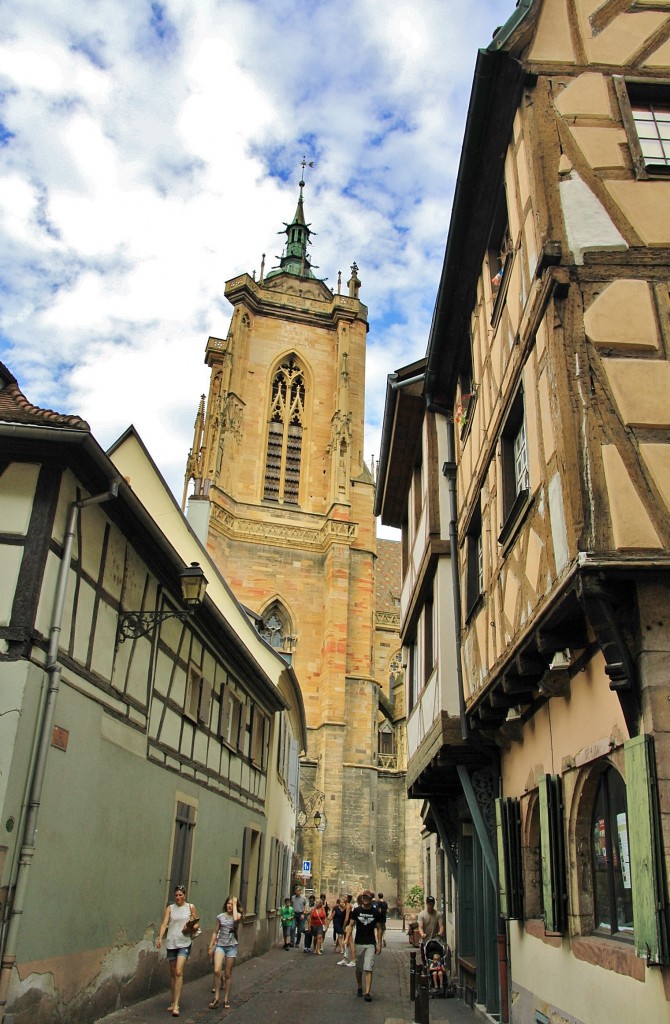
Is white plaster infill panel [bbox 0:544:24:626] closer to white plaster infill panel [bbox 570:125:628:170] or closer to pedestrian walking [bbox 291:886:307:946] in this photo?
white plaster infill panel [bbox 570:125:628:170]

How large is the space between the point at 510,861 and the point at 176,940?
3.52m

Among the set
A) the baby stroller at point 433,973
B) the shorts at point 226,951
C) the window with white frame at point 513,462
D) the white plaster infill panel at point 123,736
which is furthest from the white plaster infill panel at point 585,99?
the baby stroller at point 433,973

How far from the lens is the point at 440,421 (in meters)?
11.4

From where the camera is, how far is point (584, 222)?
6.30 meters

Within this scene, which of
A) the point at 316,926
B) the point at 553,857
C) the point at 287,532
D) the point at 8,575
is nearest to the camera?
the point at 553,857

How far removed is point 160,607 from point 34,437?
12.4ft

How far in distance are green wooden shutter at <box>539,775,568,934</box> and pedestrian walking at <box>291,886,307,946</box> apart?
15096mm

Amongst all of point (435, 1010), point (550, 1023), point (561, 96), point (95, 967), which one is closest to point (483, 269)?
point (561, 96)

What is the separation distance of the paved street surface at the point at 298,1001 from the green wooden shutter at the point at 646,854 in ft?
18.0

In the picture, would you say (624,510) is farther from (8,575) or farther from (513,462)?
(8,575)

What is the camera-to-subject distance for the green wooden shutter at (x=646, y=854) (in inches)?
172

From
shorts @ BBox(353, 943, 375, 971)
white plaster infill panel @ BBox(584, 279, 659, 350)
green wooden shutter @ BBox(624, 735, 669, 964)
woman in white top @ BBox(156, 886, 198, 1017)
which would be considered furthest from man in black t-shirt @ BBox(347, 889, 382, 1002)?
white plaster infill panel @ BBox(584, 279, 659, 350)

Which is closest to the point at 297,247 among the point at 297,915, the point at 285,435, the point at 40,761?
the point at 285,435

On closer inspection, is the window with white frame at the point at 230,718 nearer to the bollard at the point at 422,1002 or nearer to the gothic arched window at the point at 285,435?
the bollard at the point at 422,1002
